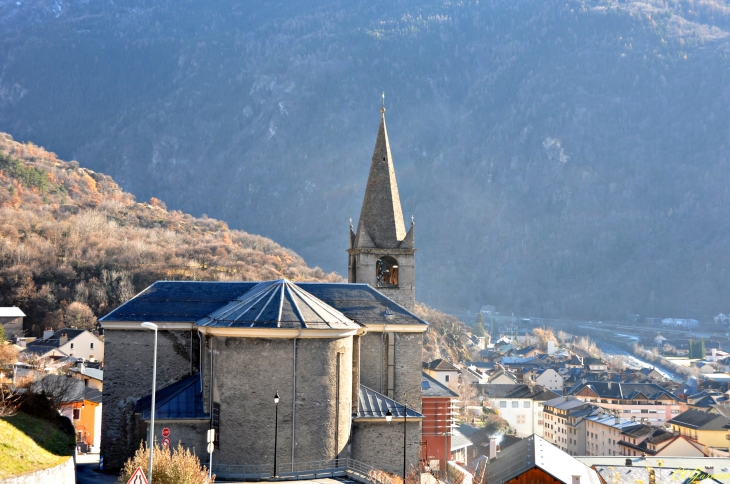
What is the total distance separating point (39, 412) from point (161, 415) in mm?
4408

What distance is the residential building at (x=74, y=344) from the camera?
262 ft

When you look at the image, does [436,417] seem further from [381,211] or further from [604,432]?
[604,432]

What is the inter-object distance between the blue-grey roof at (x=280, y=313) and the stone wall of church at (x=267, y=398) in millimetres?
639

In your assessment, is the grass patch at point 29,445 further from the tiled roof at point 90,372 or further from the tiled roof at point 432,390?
the tiled roof at point 90,372

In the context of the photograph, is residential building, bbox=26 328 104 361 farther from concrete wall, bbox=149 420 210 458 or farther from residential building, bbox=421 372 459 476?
concrete wall, bbox=149 420 210 458

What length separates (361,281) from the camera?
4412cm

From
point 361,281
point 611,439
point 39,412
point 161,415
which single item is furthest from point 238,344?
point 611,439

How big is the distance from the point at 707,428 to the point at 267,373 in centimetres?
6790

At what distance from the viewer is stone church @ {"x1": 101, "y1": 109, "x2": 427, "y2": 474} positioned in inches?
1200

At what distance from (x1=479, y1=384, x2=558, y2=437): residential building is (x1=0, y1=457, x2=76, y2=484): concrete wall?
8242 centimetres

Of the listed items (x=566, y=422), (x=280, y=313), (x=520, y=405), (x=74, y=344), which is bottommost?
(x=566, y=422)

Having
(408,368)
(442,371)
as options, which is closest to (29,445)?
(408,368)

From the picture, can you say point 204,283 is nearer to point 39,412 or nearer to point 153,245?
point 39,412

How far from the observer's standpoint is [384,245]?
44469 mm
